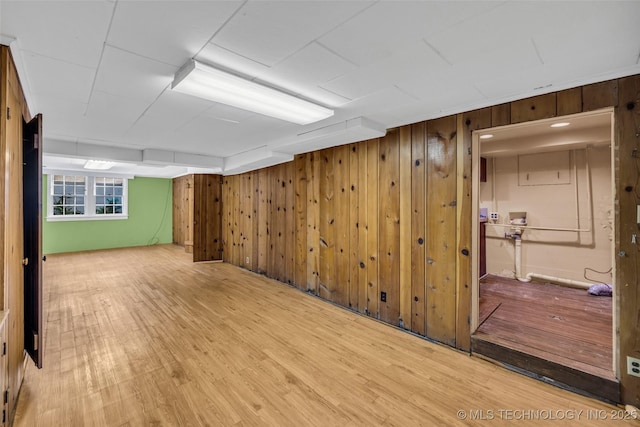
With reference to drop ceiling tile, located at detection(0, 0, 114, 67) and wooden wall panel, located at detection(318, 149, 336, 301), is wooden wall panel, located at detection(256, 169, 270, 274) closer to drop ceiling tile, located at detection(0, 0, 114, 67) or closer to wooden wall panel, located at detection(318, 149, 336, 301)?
wooden wall panel, located at detection(318, 149, 336, 301)

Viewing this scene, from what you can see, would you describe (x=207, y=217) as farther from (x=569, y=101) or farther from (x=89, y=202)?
(x=569, y=101)

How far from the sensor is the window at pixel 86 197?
285 inches

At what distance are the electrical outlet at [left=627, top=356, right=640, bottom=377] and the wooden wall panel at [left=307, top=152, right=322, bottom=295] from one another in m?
3.07

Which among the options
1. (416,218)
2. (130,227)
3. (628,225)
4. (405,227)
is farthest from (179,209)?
(628,225)

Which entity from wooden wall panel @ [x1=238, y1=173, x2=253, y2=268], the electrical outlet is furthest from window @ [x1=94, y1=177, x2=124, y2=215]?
the electrical outlet

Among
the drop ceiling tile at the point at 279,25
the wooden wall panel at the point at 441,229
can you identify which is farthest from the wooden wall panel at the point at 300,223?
the drop ceiling tile at the point at 279,25

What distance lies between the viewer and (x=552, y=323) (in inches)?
110

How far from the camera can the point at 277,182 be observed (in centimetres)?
490

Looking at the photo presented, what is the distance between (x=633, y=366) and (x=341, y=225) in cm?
276

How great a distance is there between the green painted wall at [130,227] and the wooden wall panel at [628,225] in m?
10.2

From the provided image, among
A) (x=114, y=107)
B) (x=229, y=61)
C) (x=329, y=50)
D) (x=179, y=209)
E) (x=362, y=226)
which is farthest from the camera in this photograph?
(x=179, y=209)

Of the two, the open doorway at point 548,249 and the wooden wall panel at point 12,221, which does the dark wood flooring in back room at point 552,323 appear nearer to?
the open doorway at point 548,249

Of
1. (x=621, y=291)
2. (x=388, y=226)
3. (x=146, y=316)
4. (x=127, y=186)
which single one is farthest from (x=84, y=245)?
(x=621, y=291)

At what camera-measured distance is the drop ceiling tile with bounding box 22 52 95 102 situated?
176cm
